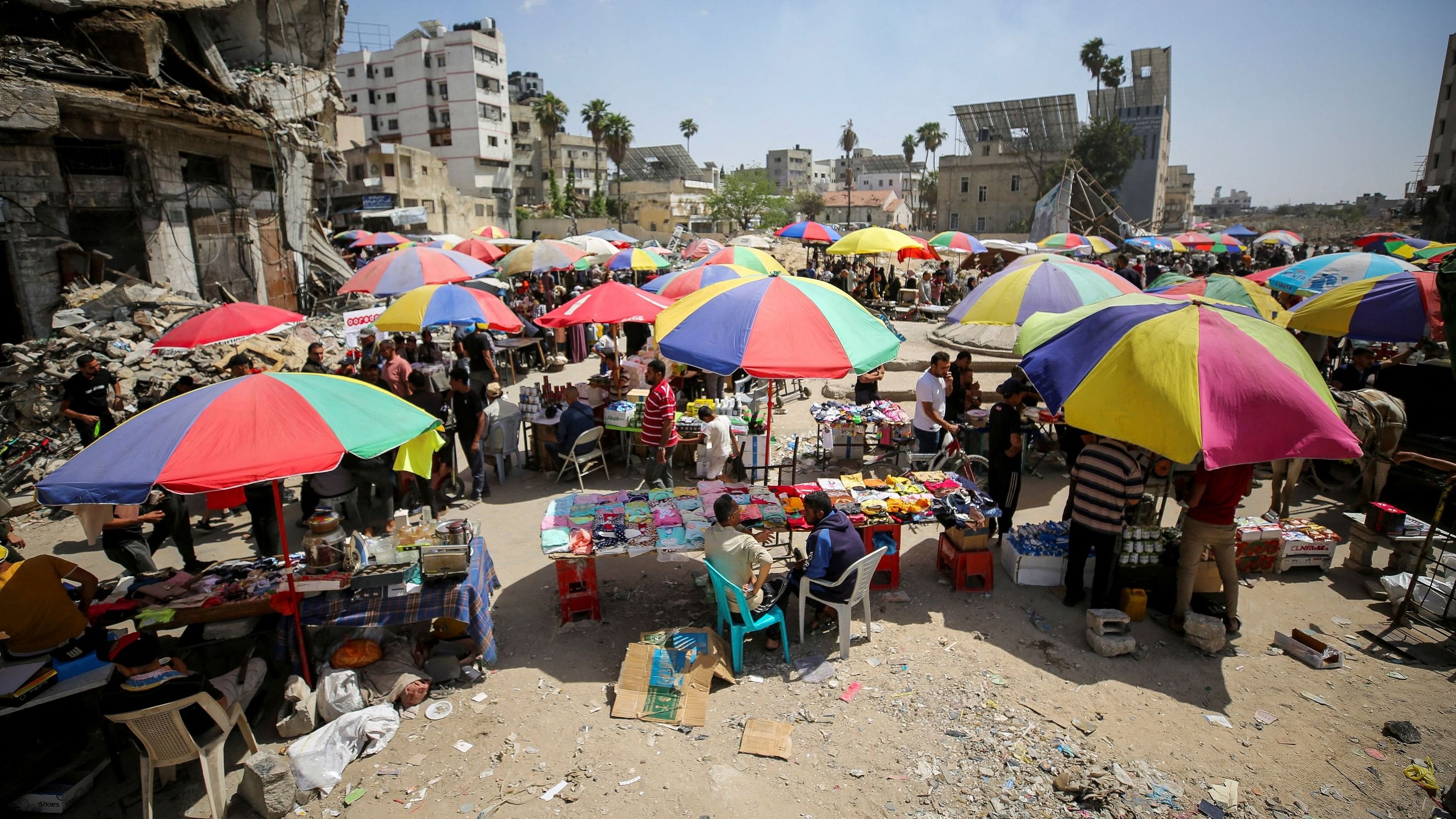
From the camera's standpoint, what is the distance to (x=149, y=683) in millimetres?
4160

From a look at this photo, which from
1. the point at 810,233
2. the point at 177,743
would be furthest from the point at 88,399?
the point at 810,233

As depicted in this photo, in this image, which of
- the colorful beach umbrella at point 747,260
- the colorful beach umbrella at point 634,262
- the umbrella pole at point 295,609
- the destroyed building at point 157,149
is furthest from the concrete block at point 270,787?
the destroyed building at point 157,149

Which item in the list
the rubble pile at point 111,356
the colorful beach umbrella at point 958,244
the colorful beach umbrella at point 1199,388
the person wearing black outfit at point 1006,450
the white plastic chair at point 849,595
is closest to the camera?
the colorful beach umbrella at point 1199,388

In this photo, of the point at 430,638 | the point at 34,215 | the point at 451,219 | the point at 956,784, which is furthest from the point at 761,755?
the point at 451,219

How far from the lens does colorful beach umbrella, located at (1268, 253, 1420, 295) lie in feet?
34.4

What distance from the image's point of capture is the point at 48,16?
13883 millimetres

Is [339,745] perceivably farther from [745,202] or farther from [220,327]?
[745,202]

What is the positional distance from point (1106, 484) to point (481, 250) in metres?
15.8

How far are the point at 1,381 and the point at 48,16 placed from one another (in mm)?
8247

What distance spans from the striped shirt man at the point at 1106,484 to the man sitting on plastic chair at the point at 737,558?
279 cm

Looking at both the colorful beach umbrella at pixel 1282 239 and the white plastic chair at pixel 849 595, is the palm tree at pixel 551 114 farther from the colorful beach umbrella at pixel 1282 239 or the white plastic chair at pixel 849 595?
the white plastic chair at pixel 849 595

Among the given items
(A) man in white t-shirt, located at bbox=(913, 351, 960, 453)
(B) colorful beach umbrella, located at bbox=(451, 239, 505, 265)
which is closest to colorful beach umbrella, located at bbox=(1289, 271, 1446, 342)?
(A) man in white t-shirt, located at bbox=(913, 351, 960, 453)

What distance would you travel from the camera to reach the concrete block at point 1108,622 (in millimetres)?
5758

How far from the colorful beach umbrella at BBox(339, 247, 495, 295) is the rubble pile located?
2669mm
